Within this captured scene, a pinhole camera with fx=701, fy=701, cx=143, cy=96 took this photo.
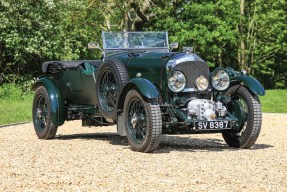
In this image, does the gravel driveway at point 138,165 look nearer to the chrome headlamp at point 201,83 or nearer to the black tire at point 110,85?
the black tire at point 110,85

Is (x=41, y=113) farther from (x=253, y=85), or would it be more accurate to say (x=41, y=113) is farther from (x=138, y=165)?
(x=138, y=165)

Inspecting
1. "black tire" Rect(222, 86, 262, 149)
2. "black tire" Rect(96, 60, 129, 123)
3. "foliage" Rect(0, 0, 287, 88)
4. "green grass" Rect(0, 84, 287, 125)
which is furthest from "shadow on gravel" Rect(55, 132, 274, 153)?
"foliage" Rect(0, 0, 287, 88)

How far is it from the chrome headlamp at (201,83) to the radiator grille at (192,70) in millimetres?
65

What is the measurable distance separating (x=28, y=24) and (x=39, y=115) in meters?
14.6

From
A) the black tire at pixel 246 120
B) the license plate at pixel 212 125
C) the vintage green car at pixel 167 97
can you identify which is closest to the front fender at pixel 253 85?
the vintage green car at pixel 167 97

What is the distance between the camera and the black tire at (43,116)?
482 inches

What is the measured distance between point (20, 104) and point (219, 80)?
12.9m

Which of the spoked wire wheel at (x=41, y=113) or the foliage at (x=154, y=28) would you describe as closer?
the spoked wire wheel at (x=41, y=113)

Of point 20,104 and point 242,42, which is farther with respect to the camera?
point 242,42

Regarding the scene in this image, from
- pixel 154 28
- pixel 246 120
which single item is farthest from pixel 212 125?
pixel 154 28

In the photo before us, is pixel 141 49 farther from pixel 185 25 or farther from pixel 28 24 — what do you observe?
pixel 185 25

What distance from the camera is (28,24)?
2681 cm

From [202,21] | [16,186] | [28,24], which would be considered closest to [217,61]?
[202,21]

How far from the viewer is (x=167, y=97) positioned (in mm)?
10438
